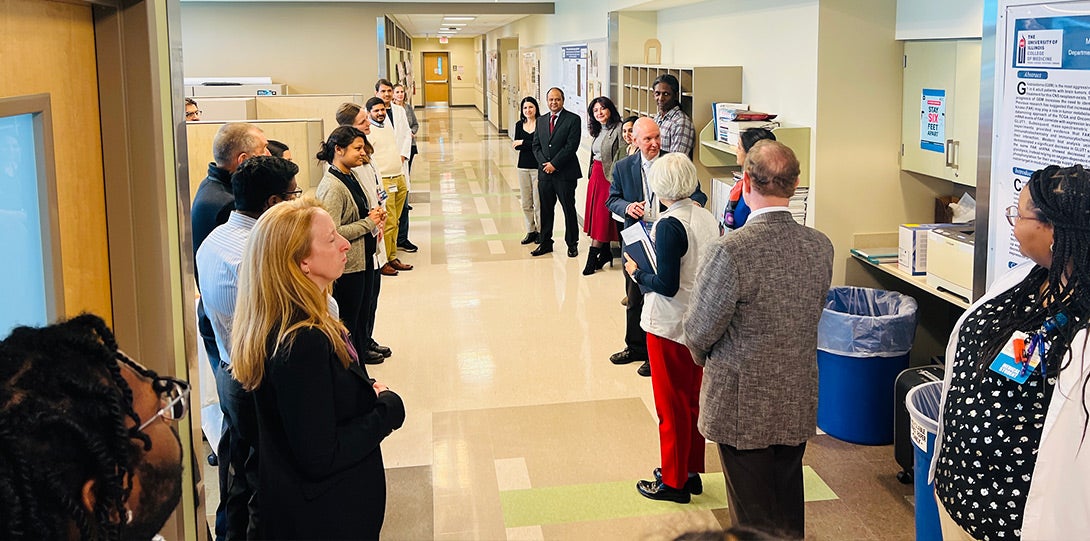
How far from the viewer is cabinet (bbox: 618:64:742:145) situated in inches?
274

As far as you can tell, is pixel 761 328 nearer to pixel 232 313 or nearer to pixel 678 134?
pixel 232 313

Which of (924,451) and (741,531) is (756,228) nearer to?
(924,451)

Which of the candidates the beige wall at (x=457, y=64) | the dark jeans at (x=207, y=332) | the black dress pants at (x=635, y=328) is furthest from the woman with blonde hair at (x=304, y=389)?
the beige wall at (x=457, y=64)

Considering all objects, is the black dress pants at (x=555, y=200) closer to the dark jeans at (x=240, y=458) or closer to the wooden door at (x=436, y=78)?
the dark jeans at (x=240, y=458)

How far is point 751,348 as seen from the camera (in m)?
2.77

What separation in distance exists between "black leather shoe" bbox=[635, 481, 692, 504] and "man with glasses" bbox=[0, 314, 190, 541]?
2.82m

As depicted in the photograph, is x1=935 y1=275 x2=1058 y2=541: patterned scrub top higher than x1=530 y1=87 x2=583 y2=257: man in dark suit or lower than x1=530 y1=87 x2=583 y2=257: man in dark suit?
lower

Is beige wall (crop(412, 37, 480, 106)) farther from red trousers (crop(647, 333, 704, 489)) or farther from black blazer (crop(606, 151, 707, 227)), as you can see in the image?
red trousers (crop(647, 333, 704, 489))

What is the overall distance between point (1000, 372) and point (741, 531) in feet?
4.53

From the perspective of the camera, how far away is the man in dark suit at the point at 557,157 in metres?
7.90

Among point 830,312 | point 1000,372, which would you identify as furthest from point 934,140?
point 1000,372

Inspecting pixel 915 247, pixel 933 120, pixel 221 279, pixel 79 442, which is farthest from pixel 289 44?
pixel 79 442

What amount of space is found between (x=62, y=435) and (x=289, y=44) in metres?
13.7

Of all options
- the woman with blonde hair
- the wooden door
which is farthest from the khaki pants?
the wooden door
